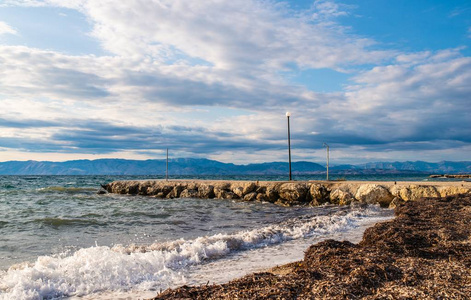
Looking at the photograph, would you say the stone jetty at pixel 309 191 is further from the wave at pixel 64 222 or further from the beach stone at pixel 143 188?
the wave at pixel 64 222

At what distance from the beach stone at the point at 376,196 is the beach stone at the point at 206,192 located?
490 inches

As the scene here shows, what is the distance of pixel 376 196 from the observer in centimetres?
2319

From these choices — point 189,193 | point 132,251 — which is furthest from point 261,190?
point 132,251

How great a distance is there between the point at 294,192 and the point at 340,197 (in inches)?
Result: 139

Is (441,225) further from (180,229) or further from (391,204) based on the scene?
(391,204)

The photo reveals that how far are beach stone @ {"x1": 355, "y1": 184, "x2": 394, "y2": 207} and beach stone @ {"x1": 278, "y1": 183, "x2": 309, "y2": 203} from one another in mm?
4072

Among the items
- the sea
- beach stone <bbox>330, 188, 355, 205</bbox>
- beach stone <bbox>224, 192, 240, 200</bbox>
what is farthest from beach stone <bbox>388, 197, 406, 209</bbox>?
beach stone <bbox>224, 192, 240, 200</bbox>

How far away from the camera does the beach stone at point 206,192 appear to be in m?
30.0

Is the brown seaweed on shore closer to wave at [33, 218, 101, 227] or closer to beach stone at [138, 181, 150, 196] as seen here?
wave at [33, 218, 101, 227]

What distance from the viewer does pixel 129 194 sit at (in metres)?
35.6

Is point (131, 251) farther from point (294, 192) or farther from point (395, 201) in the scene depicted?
point (294, 192)

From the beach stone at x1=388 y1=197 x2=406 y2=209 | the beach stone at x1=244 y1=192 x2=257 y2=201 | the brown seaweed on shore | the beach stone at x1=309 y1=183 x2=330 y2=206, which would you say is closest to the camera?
the brown seaweed on shore

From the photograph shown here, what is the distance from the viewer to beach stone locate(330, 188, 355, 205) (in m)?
24.0

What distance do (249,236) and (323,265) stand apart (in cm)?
494
